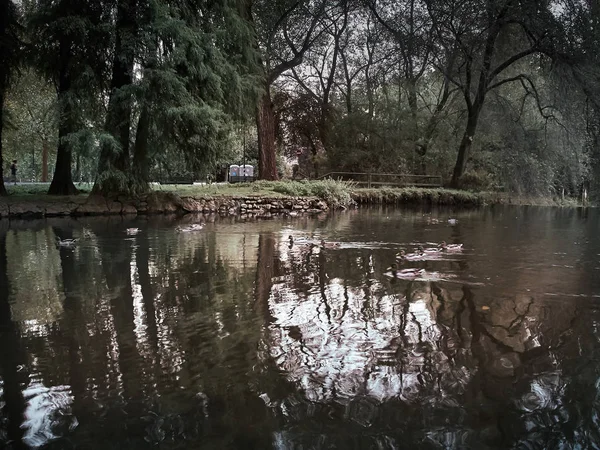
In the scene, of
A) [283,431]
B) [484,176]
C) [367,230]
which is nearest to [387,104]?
[484,176]

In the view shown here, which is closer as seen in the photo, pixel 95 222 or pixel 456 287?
pixel 456 287

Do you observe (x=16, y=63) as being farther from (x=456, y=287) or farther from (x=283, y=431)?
(x=283, y=431)

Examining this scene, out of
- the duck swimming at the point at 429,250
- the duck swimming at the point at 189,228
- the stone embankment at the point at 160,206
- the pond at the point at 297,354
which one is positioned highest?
the stone embankment at the point at 160,206

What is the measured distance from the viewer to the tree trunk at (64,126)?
1377 centimetres

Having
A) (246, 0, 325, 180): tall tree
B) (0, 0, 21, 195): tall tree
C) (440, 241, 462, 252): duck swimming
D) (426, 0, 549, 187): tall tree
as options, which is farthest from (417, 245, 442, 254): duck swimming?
(0, 0, 21, 195): tall tree

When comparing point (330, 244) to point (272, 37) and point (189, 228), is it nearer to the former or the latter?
point (189, 228)

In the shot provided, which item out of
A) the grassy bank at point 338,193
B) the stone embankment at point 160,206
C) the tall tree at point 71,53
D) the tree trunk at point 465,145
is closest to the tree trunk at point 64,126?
the tall tree at point 71,53

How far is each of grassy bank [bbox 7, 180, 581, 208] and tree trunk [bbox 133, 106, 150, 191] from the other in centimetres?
159

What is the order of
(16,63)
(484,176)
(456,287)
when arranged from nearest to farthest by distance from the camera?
(456,287) → (16,63) → (484,176)

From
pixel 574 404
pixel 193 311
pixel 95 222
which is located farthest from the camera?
pixel 95 222

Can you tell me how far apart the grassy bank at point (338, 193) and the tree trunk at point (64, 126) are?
669mm

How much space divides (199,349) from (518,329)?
8.65 ft

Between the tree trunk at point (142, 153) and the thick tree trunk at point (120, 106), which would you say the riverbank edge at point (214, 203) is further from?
the thick tree trunk at point (120, 106)

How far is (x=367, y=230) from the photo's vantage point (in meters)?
12.1
